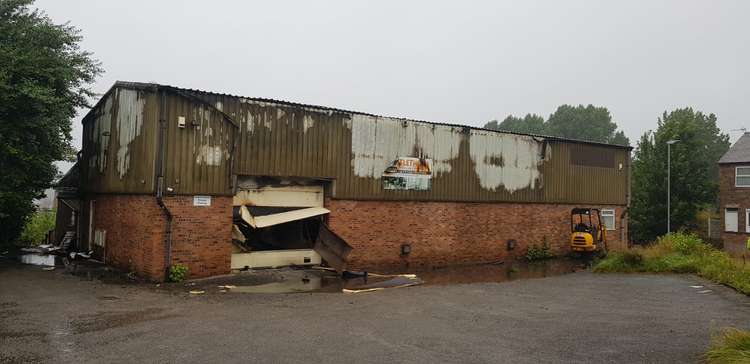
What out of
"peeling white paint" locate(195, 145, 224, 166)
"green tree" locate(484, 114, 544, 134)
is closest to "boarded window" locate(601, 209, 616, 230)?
"peeling white paint" locate(195, 145, 224, 166)

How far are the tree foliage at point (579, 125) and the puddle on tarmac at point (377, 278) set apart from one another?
221ft

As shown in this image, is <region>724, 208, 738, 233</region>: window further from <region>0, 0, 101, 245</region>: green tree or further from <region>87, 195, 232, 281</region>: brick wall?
<region>0, 0, 101, 245</region>: green tree

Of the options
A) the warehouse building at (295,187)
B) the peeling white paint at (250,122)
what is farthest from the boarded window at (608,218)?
the peeling white paint at (250,122)

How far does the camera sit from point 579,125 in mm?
84438

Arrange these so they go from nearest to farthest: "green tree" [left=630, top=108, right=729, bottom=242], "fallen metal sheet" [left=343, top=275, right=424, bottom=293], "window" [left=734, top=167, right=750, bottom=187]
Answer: "fallen metal sheet" [left=343, top=275, right=424, bottom=293] → "window" [left=734, top=167, right=750, bottom=187] → "green tree" [left=630, top=108, right=729, bottom=242]

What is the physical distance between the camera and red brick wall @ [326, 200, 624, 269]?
17594 mm

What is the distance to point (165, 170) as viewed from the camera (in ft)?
45.5

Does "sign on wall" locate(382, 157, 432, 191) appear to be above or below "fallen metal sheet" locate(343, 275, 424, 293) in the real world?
above

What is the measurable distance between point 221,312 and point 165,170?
544 centimetres

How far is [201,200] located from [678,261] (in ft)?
52.2

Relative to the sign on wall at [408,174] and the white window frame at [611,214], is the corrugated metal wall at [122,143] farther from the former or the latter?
the white window frame at [611,214]

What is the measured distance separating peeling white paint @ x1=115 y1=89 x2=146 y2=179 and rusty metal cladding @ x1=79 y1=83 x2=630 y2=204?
415mm

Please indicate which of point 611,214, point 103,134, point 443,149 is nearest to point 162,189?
point 103,134

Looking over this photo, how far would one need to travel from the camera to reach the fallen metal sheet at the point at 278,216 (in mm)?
14992
